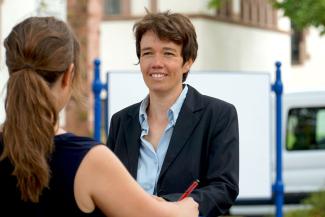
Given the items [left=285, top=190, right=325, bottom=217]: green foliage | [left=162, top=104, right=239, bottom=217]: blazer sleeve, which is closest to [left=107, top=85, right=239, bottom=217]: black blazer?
[left=162, top=104, right=239, bottom=217]: blazer sleeve

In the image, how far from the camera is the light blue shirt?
3.96 m

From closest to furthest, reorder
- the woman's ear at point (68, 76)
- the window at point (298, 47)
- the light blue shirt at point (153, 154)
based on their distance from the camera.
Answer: the woman's ear at point (68, 76) → the light blue shirt at point (153, 154) → the window at point (298, 47)

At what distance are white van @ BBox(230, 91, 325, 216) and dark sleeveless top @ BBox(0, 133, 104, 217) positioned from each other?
32.3ft

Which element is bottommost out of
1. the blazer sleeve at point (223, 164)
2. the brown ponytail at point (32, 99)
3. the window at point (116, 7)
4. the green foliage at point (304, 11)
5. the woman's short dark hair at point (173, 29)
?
the blazer sleeve at point (223, 164)

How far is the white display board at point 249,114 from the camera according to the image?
834cm

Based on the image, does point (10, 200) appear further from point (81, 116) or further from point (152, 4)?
point (152, 4)

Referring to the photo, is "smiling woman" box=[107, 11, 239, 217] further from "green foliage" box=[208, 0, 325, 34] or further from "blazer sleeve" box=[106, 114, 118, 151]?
"green foliage" box=[208, 0, 325, 34]

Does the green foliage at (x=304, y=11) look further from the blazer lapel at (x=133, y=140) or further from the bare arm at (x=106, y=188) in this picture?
the bare arm at (x=106, y=188)

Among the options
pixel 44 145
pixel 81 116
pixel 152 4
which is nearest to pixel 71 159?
pixel 44 145

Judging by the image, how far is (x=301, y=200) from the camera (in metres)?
12.5

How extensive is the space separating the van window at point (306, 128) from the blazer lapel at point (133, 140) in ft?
29.7

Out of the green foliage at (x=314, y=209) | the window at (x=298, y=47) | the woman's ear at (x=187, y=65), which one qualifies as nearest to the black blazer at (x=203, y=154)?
the woman's ear at (x=187, y=65)

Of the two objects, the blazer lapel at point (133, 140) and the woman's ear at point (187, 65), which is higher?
the woman's ear at point (187, 65)

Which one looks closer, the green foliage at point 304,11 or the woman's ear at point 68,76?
the woman's ear at point 68,76
